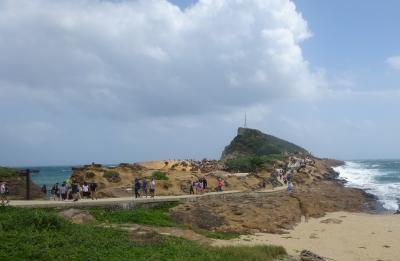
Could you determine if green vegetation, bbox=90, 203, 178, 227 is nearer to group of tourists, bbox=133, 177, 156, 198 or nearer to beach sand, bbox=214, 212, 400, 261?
beach sand, bbox=214, 212, 400, 261

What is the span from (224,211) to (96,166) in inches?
685

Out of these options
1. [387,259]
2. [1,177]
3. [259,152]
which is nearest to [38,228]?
[387,259]

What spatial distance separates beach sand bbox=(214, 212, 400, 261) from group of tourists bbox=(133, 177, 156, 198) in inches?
389

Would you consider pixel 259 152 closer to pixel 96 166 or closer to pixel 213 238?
Answer: pixel 96 166

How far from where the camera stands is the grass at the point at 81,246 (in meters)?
12.8

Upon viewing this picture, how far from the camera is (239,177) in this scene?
4672 centimetres

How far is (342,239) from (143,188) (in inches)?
574

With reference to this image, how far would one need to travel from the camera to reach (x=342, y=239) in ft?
81.0

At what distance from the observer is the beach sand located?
2064 cm

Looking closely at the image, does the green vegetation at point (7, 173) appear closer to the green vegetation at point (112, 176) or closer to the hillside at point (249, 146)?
the green vegetation at point (112, 176)

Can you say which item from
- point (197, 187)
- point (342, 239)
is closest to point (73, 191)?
point (197, 187)

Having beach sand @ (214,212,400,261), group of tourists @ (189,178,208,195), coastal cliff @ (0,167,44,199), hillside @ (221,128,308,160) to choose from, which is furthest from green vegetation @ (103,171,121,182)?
hillside @ (221,128,308,160)

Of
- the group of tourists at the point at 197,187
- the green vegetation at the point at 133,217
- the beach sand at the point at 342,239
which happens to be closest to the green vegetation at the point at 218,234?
the beach sand at the point at 342,239

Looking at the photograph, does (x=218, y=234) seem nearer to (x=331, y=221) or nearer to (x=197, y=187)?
(x=331, y=221)
